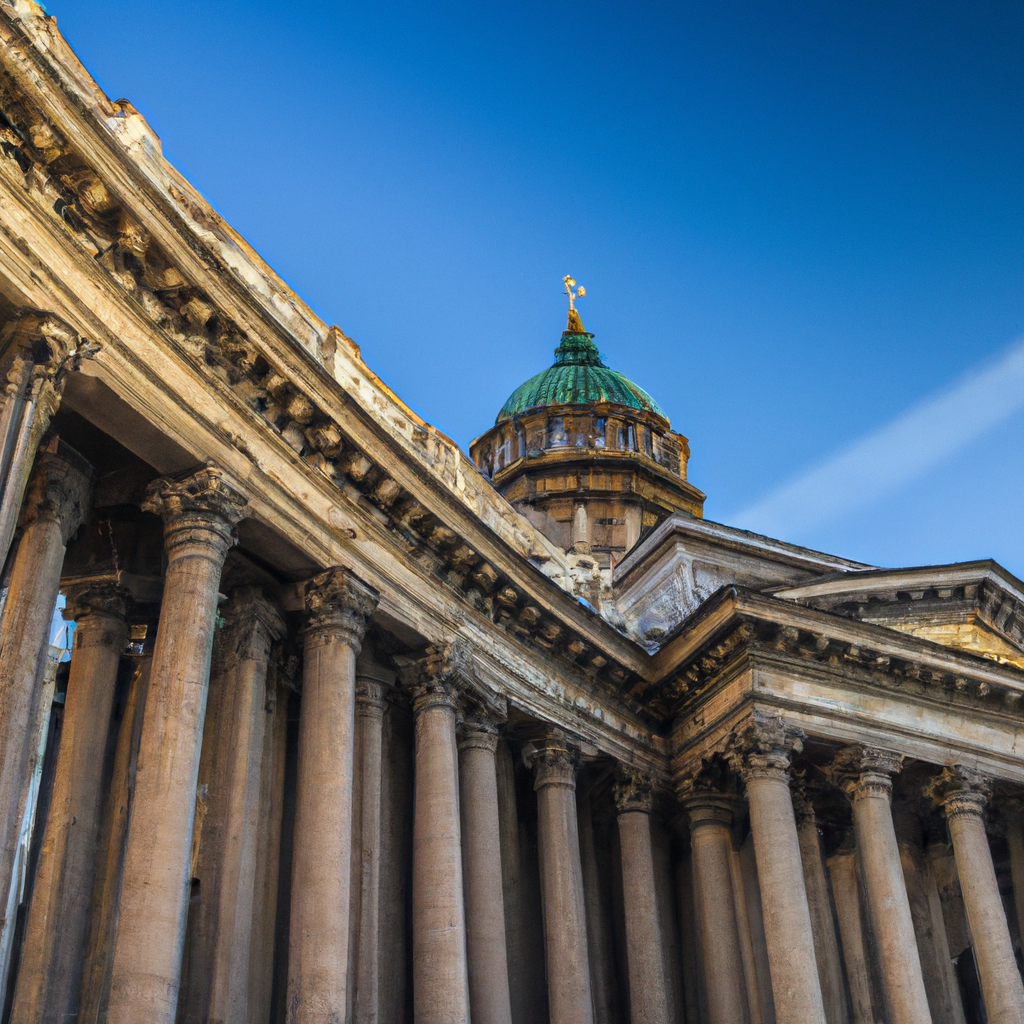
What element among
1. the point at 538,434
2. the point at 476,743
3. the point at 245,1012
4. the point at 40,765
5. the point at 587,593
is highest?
the point at 538,434

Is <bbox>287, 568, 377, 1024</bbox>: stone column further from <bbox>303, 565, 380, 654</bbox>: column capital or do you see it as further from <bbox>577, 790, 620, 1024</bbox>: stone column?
<bbox>577, 790, 620, 1024</bbox>: stone column

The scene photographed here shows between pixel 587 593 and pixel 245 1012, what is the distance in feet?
37.3

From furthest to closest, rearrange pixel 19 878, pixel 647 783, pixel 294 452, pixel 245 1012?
pixel 647 783 < pixel 19 878 < pixel 294 452 < pixel 245 1012

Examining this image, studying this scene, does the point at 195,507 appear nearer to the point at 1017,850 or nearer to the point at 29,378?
the point at 29,378

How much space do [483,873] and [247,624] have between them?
5.49m

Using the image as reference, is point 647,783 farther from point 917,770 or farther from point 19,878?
point 19,878

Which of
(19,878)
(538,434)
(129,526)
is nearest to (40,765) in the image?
(19,878)

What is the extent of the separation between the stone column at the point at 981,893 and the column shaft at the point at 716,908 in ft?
13.7

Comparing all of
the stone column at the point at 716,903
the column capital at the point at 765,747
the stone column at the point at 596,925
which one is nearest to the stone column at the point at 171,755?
the column capital at the point at 765,747

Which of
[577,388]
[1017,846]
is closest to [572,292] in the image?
[577,388]

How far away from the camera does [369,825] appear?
1838 centimetres

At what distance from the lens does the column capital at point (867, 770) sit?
75.0 feet

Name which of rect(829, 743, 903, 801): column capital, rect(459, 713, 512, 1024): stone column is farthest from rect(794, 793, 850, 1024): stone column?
rect(459, 713, 512, 1024): stone column

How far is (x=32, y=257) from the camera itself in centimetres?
1403
